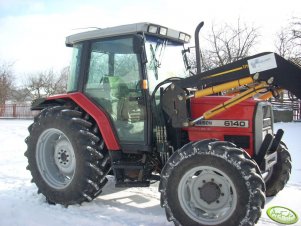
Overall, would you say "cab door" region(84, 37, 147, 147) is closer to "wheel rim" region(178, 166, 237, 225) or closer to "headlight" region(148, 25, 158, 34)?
"headlight" region(148, 25, 158, 34)

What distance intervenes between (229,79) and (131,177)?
1896 mm

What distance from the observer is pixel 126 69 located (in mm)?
4750

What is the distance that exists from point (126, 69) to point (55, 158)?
172cm

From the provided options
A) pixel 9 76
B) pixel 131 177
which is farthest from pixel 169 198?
pixel 9 76

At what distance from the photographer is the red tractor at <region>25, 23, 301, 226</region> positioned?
3.83 m

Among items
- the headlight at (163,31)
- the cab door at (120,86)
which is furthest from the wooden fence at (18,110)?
the headlight at (163,31)

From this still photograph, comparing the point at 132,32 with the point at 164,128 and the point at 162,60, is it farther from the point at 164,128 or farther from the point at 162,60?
the point at 164,128

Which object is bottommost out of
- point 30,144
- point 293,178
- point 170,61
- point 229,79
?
point 293,178

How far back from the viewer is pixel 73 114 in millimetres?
4863

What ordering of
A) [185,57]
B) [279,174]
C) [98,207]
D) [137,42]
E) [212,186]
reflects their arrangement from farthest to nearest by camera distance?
[185,57] → [279,174] → [98,207] → [137,42] → [212,186]

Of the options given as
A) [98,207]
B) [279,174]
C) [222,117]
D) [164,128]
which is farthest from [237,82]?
[98,207]

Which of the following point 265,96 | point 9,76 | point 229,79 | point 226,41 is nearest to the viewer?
point 229,79

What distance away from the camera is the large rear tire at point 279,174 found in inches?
201

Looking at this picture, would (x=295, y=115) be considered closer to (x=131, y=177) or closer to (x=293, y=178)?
(x=293, y=178)
